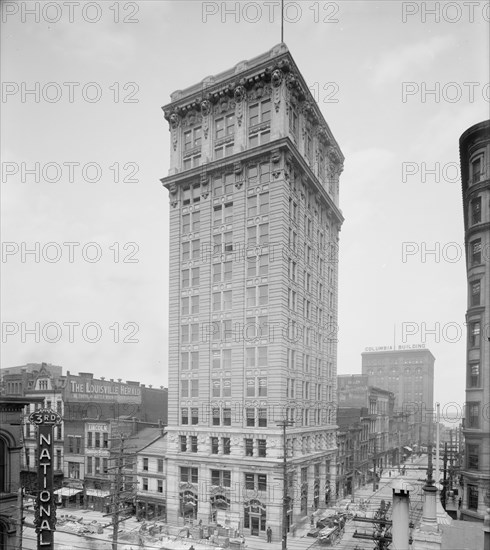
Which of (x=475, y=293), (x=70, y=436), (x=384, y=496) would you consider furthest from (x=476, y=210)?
(x=70, y=436)

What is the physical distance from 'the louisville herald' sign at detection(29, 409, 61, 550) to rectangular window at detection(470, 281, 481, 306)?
11818mm

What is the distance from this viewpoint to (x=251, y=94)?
18.9m

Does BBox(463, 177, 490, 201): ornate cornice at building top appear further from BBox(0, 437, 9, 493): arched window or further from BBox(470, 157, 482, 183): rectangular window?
BBox(0, 437, 9, 493): arched window

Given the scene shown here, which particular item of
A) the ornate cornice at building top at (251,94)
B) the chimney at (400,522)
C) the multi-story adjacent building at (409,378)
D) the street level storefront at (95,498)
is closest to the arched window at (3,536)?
the street level storefront at (95,498)

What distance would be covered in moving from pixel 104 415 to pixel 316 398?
449 inches

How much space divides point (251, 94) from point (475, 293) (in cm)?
1189

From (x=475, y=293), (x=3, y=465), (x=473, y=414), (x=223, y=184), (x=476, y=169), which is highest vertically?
(x=223, y=184)

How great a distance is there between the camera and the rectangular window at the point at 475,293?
11781mm

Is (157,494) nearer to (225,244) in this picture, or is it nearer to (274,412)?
(274,412)

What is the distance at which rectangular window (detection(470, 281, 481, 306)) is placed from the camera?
38.7 ft

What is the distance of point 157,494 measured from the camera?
18.9 meters

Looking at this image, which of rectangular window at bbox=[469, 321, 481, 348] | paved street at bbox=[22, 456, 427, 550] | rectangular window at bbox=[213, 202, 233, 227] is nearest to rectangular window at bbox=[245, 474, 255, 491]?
paved street at bbox=[22, 456, 427, 550]

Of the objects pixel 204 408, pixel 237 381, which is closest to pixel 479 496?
pixel 237 381

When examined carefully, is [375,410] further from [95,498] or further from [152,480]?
[95,498]
